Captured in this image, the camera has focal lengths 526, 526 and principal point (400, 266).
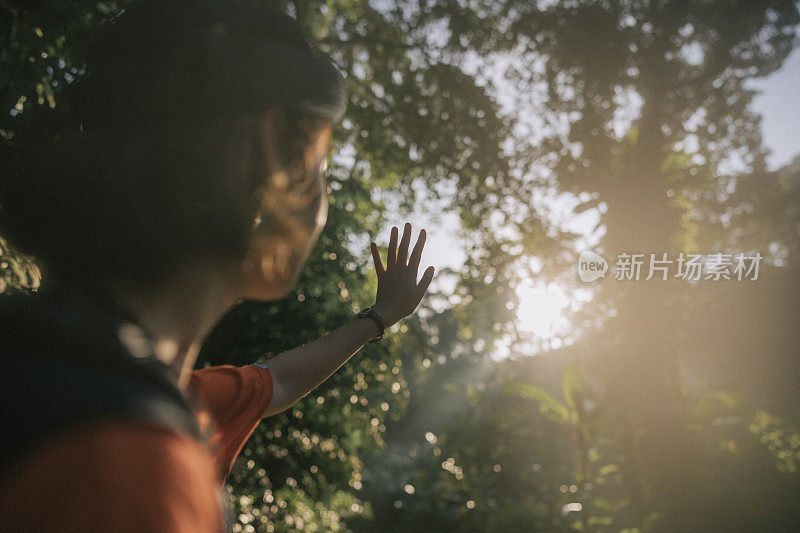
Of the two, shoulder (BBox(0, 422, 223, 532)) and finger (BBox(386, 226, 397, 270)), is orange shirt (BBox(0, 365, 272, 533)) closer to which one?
shoulder (BBox(0, 422, 223, 532))

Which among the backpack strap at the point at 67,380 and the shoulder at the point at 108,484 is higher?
the backpack strap at the point at 67,380

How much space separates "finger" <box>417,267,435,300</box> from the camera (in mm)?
1579

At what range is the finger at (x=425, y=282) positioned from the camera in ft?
5.18

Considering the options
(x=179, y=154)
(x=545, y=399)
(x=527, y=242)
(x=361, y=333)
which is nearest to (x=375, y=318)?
(x=361, y=333)

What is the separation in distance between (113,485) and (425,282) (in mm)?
1186

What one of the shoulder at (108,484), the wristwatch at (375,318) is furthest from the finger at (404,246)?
the shoulder at (108,484)

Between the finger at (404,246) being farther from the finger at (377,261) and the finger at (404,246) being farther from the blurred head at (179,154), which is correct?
the blurred head at (179,154)

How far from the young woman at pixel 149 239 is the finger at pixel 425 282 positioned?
1.95ft

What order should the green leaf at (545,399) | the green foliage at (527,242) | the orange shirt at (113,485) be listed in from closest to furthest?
the orange shirt at (113,485) → the green foliage at (527,242) → the green leaf at (545,399)

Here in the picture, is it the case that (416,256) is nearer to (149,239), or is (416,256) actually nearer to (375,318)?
(375,318)

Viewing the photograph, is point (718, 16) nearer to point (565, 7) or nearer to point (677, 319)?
point (565, 7)

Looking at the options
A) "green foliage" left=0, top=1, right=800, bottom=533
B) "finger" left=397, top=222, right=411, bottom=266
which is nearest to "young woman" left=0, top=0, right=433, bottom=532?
"finger" left=397, top=222, right=411, bottom=266

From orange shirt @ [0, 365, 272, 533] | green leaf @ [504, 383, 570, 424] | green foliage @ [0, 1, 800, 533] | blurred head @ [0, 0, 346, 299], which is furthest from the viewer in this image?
green leaf @ [504, 383, 570, 424]

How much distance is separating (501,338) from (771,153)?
509 inches
